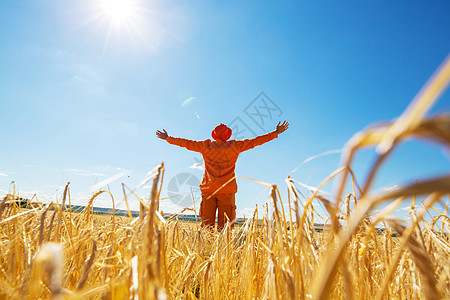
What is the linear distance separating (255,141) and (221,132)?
84 centimetres

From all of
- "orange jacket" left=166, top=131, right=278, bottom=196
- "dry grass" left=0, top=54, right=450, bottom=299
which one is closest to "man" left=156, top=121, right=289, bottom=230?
"orange jacket" left=166, top=131, right=278, bottom=196

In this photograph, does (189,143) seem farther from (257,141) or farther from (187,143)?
(257,141)

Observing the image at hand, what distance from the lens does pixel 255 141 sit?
5.68 meters

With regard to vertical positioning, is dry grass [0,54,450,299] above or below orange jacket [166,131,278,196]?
below

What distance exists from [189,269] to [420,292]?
3.58 feet

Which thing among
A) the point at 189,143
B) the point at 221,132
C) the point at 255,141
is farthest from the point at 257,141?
the point at 189,143

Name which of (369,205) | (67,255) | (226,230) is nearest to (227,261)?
(226,230)

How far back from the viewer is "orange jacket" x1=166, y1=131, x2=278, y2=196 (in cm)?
556

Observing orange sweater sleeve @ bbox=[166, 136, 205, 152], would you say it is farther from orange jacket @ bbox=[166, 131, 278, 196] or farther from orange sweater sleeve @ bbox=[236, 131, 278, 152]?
orange sweater sleeve @ bbox=[236, 131, 278, 152]

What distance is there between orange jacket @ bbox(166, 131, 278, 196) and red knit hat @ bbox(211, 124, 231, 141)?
183 millimetres

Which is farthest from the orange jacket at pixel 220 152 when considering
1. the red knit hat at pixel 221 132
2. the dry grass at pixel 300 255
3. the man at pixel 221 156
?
the dry grass at pixel 300 255

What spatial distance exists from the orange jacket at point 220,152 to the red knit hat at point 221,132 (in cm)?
18

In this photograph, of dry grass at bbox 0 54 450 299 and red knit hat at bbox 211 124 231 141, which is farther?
red knit hat at bbox 211 124 231 141

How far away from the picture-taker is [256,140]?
5680 millimetres
